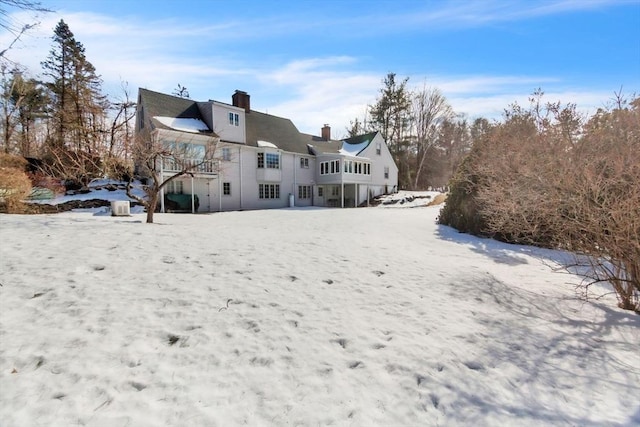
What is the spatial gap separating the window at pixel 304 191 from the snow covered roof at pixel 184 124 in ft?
30.0

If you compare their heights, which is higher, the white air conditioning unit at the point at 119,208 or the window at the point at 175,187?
the window at the point at 175,187

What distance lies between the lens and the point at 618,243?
15.8 feet

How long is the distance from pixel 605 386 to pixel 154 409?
14.9 ft

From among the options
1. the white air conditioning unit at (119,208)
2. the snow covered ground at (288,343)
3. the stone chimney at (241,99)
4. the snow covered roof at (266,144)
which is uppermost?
the stone chimney at (241,99)

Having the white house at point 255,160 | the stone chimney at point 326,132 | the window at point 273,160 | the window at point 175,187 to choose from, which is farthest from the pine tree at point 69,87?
the stone chimney at point 326,132

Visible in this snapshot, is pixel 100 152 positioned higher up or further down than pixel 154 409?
higher up

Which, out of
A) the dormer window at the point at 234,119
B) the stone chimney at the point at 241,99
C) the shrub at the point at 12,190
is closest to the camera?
the shrub at the point at 12,190

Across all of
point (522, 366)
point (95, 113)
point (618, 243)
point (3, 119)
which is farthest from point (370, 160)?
point (3, 119)

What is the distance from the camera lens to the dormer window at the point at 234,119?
21.1 m

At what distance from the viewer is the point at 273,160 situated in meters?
23.3

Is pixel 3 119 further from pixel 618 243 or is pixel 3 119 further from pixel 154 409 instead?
pixel 618 243

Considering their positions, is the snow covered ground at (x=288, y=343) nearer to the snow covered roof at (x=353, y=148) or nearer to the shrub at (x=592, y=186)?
the shrub at (x=592, y=186)

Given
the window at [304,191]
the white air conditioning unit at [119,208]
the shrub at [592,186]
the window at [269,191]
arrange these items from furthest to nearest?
the window at [304,191] → the window at [269,191] → the white air conditioning unit at [119,208] → the shrub at [592,186]

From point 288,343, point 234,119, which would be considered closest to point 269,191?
point 234,119
